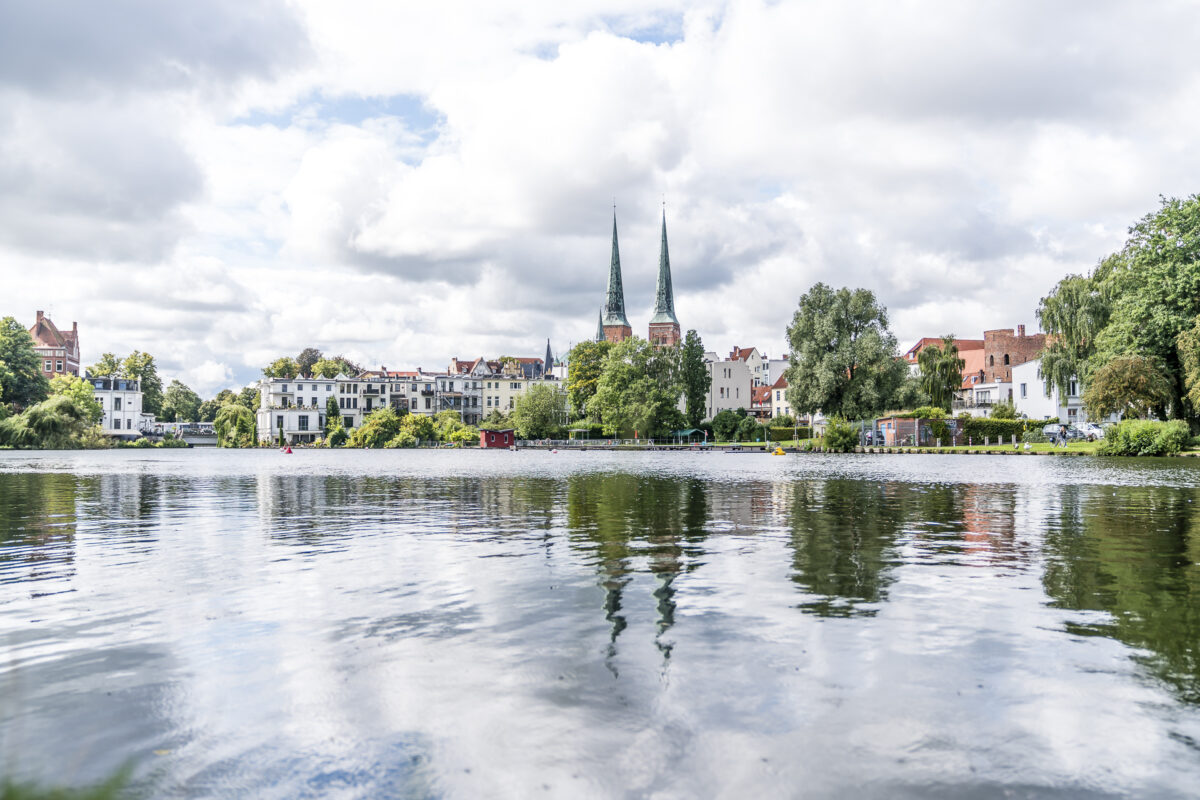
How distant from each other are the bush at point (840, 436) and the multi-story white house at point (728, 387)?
6868cm

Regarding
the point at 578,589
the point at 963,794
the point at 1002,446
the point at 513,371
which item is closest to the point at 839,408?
the point at 1002,446

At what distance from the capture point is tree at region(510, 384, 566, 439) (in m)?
125

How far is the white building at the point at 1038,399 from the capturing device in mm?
85250

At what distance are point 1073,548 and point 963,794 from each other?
37.1ft

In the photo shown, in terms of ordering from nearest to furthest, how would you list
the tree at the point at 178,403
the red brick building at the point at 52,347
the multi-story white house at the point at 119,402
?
1. the multi-story white house at the point at 119,402
2. the red brick building at the point at 52,347
3. the tree at the point at 178,403

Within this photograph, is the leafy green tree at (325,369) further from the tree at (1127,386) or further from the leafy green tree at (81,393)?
the tree at (1127,386)

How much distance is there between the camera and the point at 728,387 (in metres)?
146

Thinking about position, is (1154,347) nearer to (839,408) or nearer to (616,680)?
(839,408)

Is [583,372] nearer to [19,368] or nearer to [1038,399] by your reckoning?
[1038,399]

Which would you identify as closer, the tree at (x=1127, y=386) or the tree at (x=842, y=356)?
the tree at (x=1127, y=386)

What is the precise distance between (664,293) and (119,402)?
108079 mm

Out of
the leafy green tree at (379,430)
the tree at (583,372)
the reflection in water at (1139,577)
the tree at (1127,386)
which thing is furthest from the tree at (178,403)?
the reflection in water at (1139,577)

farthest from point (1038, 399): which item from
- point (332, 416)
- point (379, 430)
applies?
point (332, 416)

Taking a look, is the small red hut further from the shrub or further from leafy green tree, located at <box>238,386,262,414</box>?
leafy green tree, located at <box>238,386,262,414</box>
